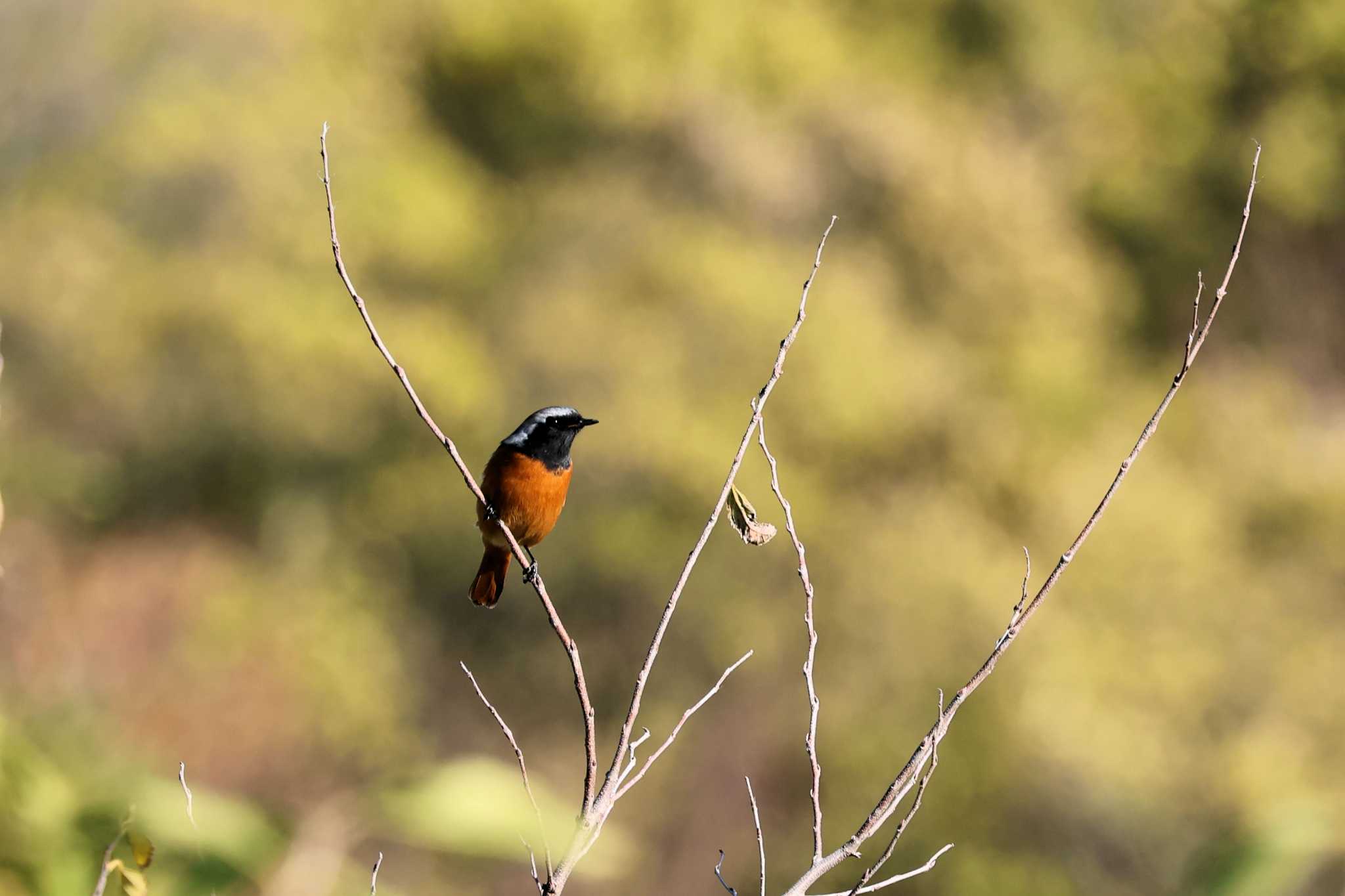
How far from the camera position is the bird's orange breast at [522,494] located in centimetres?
387

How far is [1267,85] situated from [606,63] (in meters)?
7.29

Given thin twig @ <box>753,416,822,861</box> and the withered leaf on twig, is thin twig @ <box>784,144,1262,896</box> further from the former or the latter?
the withered leaf on twig

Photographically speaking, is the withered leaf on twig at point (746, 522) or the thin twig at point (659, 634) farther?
the withered leaf on twig at point (746, 522)

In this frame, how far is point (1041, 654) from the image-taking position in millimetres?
11812

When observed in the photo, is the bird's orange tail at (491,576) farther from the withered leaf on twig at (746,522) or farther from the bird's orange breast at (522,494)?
the withered leaf on twig at (746,522)

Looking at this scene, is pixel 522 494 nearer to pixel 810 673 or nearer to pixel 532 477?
pixel 532 477

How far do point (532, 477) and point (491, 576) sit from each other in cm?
52

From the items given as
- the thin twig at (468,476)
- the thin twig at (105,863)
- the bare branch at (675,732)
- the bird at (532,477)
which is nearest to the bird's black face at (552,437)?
the bird at (532,477)

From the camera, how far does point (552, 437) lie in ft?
13.0

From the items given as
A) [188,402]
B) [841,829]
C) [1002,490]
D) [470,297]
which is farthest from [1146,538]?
[188,402]

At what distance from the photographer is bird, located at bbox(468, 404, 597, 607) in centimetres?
388

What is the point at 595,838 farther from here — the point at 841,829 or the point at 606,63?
the point at 606,63

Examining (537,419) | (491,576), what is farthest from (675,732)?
(491,576)

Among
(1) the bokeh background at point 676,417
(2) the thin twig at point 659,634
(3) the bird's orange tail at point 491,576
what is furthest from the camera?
(1) the bokeh background at point 676,417
